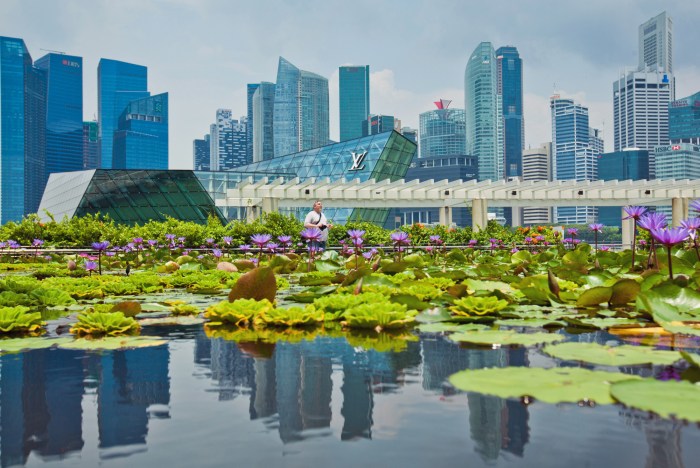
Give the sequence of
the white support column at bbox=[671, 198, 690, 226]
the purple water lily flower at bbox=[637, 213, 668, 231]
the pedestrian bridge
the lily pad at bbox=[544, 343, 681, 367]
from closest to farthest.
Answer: the lily pad at bbox=[544, 343, 681, 367]
the purple water lily flower at bbox=[637, 213, 668, 231]
the pedestrian bridge
the white support column at bbox=[671, 198, 690, 226]

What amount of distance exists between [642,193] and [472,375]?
34.9 m

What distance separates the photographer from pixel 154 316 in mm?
4641

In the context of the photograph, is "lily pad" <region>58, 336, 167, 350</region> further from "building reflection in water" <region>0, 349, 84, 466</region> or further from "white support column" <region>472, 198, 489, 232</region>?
"white support column" <region>472, 198, 489, 232</region>

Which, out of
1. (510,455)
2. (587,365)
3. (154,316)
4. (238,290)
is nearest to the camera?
(510,455)

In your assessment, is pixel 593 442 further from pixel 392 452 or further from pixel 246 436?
pixel 246 436

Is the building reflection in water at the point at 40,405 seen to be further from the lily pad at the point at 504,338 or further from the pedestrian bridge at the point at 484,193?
the pedestrian bridge at the point at 484,193

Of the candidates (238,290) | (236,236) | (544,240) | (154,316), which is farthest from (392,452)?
(544,240)

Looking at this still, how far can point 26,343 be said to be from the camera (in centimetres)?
327

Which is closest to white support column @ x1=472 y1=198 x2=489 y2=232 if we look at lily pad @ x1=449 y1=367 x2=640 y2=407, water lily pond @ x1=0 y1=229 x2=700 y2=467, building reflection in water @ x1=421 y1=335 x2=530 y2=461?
water lily pond @ x1=0 y1=229 x2=700 y2=467

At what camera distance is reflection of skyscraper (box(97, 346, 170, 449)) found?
1.80 metres

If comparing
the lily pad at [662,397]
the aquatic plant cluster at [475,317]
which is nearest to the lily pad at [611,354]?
the aquatic plant cluster at [475,317]

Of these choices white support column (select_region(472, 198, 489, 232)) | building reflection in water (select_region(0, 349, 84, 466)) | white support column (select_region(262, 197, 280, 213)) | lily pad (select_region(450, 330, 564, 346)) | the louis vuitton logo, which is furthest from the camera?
the louis vuitton logo

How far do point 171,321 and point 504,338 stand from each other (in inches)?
91.0

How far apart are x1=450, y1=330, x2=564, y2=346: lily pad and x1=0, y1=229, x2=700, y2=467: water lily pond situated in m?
0.01
